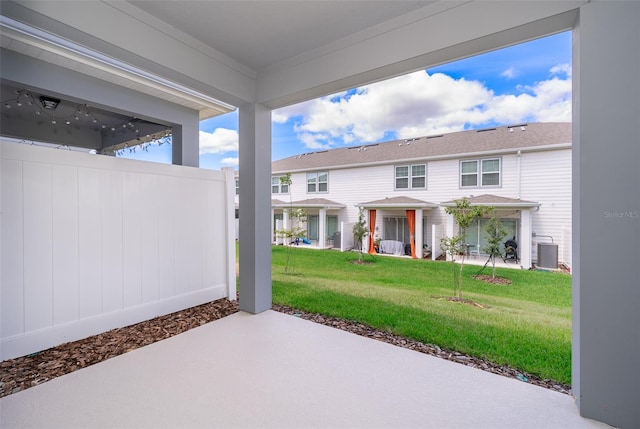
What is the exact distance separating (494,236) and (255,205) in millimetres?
3384

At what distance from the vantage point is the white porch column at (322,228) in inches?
231

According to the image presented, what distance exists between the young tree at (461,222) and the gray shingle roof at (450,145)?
1.22 meters

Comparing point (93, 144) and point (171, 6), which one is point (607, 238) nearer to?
point (171, 6)

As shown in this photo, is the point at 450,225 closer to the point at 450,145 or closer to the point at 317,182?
the point at 450,145

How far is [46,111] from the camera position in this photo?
13.8 feet

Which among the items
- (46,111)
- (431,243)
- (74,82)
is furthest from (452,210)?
(46,111)

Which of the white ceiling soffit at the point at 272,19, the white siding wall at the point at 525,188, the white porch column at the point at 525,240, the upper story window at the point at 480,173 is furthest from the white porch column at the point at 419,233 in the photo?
the white ceiling soffit at the point at 272,19

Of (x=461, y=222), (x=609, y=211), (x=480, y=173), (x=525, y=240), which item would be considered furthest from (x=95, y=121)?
(x=525, y=240)

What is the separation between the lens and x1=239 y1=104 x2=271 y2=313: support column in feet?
10.7

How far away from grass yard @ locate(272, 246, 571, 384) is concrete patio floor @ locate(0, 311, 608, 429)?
501mm

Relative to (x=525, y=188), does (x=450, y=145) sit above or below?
above

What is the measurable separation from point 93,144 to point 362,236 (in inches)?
220

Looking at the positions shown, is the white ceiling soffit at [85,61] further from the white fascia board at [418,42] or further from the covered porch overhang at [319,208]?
the covered porch overhang at [319,208]

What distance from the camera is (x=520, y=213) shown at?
414 centimetres
